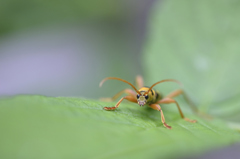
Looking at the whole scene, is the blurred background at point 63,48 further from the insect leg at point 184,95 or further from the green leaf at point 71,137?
the green leaf at point 71,137

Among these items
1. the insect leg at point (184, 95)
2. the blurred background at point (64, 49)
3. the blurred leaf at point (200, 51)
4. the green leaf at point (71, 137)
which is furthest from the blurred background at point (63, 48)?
the green leaf at point (71, 137)

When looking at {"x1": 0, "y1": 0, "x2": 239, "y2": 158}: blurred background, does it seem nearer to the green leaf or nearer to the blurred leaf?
the blurred leaf

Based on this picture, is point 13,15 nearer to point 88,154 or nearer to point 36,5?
point 36,5

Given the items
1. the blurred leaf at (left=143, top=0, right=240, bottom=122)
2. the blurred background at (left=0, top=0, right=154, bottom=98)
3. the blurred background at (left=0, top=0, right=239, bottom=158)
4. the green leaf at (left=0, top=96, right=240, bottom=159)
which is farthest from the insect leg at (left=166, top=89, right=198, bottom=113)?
the green leaf at (left=0, top=96, right=240, bottom=159)

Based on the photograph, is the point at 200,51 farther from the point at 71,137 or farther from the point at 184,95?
the point at 71,137

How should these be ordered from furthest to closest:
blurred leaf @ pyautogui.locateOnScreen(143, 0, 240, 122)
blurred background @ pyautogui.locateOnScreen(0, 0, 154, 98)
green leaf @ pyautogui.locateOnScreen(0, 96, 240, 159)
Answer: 1. blurred background @ pyautogui.locateOnScreen(0, 0, 154, 98)
2. blurred leaf @ pyautogui.locateOnScreen(143, 0, 240, 122)
3. green leaf @ pyautogui.locateOnScreen(0, 96, 240, 159)

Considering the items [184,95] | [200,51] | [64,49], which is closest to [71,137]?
[184,95]

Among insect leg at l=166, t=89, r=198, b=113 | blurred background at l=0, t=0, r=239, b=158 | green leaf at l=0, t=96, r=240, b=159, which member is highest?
blurred background at l=0, t=0, r=239, b=158
